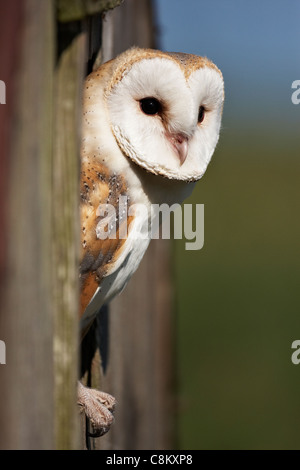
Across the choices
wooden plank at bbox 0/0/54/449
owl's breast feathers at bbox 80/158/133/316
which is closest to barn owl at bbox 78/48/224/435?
owl's breast feathers at bbox 80/158/133/316

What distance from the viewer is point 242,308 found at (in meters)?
6.70

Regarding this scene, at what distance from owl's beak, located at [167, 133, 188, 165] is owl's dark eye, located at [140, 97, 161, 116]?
0.07 m

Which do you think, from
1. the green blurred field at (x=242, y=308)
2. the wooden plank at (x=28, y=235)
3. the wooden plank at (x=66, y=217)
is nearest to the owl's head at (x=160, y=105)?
the green blurred field at (x=242, y=308)

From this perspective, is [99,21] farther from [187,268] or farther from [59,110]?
[187,268]

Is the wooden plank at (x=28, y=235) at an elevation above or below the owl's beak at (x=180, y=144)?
below

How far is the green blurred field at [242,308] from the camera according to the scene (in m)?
4.90

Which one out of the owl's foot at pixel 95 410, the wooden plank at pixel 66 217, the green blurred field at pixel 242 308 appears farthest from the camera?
the green blurred field at pixel 242 308

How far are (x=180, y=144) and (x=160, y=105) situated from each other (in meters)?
0.11

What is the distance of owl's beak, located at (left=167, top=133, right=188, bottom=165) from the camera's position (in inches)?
70.2

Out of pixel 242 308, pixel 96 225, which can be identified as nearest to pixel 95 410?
pixel 96 225

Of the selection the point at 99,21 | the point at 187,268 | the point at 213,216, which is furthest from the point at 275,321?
the point at 99,21

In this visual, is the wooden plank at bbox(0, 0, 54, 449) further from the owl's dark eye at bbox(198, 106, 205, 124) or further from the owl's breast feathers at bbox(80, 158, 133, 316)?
the owl's dark eye at bbox(198, 106, 205, 124)

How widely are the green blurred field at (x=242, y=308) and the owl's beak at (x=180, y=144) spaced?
0.32 meters

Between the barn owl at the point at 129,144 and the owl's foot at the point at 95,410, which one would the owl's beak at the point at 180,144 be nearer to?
the barn owl at the point at 129,144
